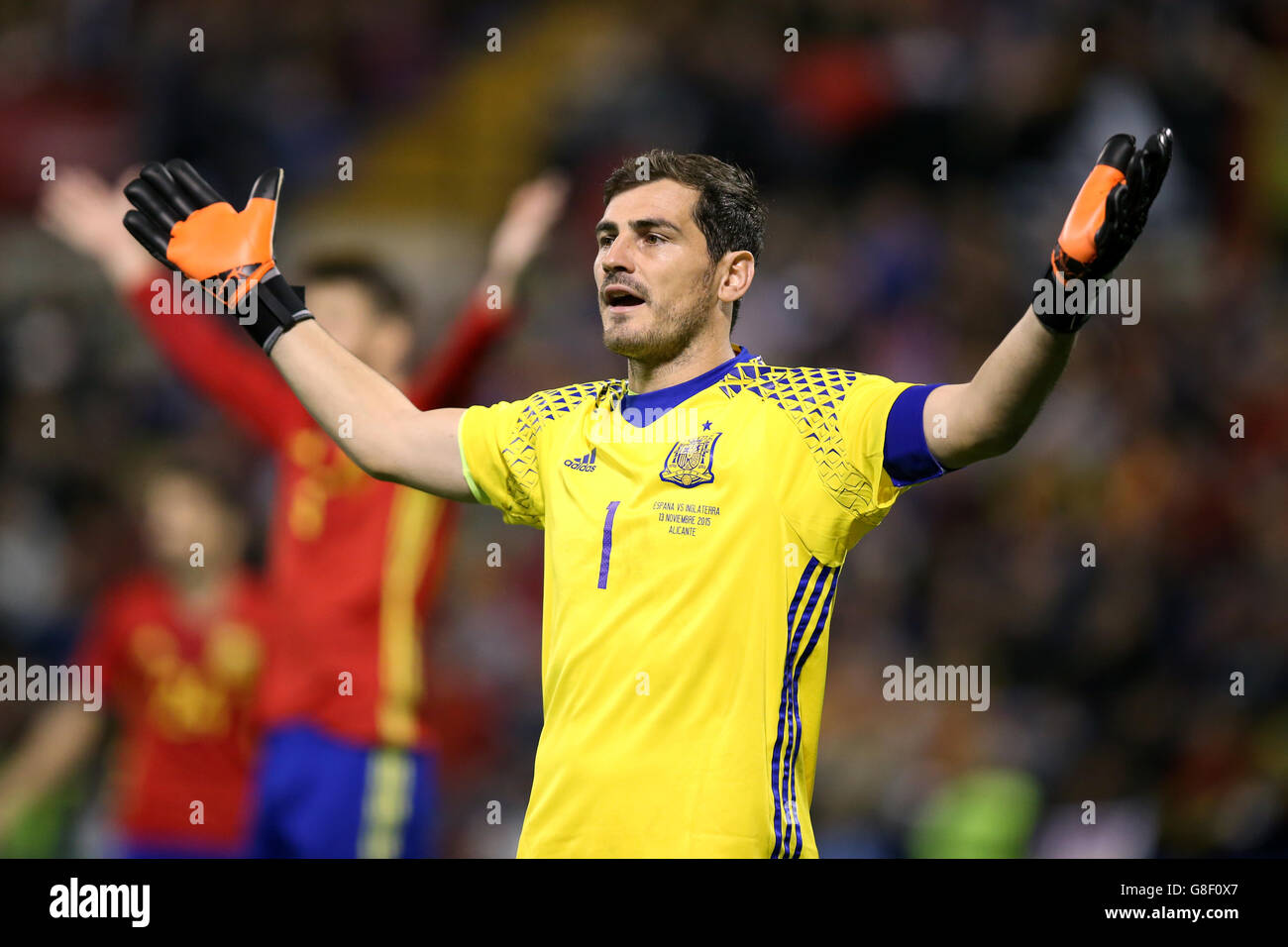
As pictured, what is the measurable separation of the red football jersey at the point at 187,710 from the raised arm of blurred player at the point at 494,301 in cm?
134

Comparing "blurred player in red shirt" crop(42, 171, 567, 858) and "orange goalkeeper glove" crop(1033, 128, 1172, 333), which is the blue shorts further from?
"orange goalkeeper glove" crop(1033, 128, 1172, 333)

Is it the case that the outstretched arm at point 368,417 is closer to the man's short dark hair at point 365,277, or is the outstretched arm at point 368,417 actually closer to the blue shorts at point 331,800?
the blue shorts at point 331,800

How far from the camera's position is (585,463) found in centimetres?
349

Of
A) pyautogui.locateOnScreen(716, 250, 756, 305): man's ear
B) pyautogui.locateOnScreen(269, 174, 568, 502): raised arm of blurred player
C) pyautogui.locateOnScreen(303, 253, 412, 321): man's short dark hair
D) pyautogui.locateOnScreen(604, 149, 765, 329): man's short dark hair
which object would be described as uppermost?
pyautogui.locateOnScreen(303, 253, 412, 321): man's short dark hair

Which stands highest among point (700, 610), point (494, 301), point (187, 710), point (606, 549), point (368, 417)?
point (494, 301)

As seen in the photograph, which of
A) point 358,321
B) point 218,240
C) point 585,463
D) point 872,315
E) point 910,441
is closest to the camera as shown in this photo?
point 910,441

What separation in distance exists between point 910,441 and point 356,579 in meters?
2.53

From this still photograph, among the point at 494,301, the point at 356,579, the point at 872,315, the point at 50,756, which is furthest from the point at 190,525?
the point at 872,315

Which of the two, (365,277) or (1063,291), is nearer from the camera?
(1063,291)

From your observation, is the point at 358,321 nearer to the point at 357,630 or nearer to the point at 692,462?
the point at 357,630

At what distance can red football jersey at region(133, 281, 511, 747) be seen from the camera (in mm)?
5156

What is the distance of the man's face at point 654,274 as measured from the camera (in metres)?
3.52

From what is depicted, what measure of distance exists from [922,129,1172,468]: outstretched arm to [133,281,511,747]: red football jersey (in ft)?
7.73

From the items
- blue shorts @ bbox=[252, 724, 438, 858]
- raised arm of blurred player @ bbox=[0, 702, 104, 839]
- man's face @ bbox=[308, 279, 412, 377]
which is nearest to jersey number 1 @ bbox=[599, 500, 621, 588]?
blue shorts @ bbox=[252, 724, 438, 858]
